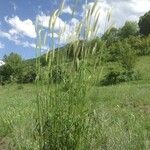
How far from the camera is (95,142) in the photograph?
6.20m

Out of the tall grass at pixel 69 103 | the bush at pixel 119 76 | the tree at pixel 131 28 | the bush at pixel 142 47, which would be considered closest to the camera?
the tall grass at pixel 69 103

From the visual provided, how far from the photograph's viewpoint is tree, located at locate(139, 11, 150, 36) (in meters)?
71.4

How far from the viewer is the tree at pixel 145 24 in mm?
71438

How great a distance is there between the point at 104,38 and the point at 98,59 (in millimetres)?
298

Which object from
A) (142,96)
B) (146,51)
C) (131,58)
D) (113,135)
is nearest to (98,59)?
(113,135)

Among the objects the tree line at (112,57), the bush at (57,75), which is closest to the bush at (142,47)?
the tree line at (112,57)

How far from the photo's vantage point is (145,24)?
236 feet

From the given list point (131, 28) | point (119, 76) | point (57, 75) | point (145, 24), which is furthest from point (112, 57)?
point (145, 24)

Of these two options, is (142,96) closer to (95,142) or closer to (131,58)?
(95,142)

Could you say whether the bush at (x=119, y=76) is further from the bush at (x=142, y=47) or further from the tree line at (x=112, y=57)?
the bush at (x=142, y=47)

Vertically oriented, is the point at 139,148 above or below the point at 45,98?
below

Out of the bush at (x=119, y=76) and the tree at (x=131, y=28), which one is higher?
the tree at (x=131, y=28)

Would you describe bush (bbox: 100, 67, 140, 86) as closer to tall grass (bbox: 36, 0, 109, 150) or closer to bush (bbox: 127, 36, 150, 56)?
bush (bbox: 127, 36, 150, 56)

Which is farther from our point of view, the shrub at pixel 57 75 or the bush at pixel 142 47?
the bush at pixel 142 47
